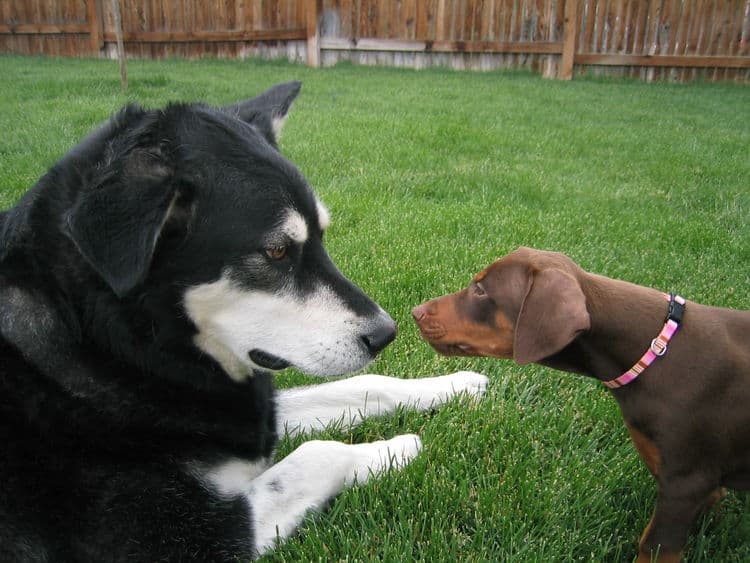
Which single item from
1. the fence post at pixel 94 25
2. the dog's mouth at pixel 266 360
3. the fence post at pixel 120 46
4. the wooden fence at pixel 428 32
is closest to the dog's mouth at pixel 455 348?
the dog's mouth at pixel 266 360

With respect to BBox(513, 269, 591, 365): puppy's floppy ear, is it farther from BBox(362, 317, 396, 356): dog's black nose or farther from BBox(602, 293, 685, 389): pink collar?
BBox(362, 317, 396, 356): dog's black nose

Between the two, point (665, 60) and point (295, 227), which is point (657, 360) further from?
point (665, 60)

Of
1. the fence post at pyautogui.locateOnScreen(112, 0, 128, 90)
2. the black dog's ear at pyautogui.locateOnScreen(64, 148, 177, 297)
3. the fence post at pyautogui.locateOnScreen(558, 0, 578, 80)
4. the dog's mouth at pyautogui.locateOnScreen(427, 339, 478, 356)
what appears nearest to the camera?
the black dog's ear at pyautogui.locateOnScreen(64, 148, 177, 297)

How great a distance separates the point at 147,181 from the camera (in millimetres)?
1836

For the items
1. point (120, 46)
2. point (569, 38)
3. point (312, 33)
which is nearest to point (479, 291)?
point (120, 46)

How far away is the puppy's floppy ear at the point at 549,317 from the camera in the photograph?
2.18m

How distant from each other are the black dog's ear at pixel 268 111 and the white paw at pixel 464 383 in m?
1.35

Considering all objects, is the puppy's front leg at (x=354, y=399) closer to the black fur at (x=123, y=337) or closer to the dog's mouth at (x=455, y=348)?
the dog's mouth at (x=455, y=348)

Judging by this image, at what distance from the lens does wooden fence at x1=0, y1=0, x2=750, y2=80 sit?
42.3ft

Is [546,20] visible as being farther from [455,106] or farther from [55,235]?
[55,235]

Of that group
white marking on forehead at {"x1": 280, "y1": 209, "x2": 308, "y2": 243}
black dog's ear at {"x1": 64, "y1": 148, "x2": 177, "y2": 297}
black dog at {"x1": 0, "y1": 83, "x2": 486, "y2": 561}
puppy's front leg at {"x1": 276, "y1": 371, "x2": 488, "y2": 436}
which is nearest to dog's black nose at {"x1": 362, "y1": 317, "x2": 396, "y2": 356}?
black dog at {"x1": 0, "y1": 83, "x2": 486, "y2": 561}

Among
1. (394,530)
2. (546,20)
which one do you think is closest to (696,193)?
(394,530)

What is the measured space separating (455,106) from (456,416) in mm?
7442

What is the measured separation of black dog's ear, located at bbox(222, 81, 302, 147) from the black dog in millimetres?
361
